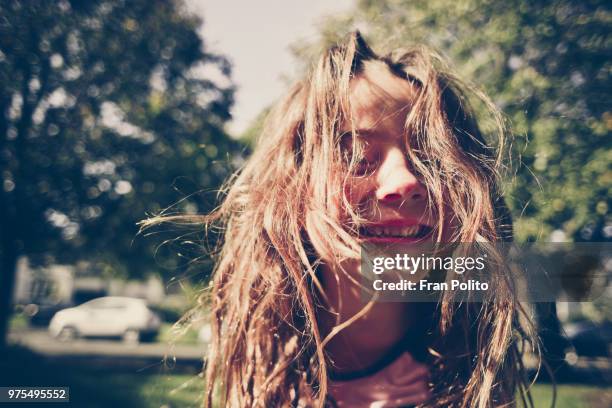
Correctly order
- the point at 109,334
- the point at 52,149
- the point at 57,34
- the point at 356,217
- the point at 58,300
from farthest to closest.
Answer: the point at 109,334, the point at 58,300, the point at 52,149, the point at 57,34, the point at 356,217

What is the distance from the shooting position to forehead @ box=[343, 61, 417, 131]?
846 millimetres

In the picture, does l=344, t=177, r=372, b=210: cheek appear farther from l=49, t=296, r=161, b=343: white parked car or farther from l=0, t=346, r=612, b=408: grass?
l=49, t=296, r=161, b=343: white parked car

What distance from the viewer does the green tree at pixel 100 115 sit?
1.66 m

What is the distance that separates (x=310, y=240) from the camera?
33.7 inches

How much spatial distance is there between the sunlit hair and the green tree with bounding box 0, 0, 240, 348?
1.61 ft

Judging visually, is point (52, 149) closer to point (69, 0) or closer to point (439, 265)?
point (69, 0)

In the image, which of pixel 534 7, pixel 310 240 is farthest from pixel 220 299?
pixel 534 7

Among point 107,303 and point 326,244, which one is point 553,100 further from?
point 107,303

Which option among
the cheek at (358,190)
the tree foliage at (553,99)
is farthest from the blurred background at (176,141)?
Result: the cheek at (358,190)

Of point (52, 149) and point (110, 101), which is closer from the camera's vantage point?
point (110, 101)

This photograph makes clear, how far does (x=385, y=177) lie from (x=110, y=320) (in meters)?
4.37

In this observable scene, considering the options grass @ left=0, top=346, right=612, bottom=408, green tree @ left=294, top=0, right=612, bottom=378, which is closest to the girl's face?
green tree @ left=294, top=0, right=612, bottom=378

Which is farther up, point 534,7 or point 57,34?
point 57,34

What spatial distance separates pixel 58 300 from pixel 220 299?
2313mm
